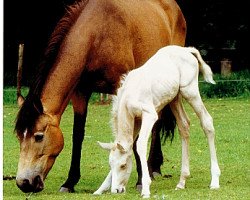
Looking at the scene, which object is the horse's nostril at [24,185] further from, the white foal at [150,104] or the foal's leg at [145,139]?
the foal's leg at [145,139]

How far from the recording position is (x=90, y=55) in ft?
29.8

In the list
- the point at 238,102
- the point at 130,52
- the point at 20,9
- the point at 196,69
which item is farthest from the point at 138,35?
the point at 20,9

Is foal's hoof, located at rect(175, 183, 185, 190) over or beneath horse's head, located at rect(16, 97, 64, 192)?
beneath

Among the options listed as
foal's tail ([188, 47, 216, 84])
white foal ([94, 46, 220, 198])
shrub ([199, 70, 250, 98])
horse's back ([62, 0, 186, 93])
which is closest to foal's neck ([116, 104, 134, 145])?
white foal ([94, 46, 220, 198])

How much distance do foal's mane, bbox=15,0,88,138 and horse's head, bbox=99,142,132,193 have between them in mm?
892

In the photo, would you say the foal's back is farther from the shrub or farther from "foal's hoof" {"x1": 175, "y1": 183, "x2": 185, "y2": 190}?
the shrub

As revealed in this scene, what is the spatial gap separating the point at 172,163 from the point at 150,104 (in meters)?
3.18

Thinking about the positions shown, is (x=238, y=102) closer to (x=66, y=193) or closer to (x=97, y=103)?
(x=97, y=103)

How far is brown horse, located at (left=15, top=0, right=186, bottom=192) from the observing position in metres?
8.27

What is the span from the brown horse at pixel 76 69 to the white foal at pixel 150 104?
0.62 meters

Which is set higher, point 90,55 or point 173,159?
point 90,55

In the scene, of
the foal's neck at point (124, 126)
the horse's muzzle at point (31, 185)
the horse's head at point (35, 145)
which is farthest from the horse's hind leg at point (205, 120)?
the horse's muzzle at point (31, 185)

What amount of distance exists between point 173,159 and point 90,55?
10.1 ft

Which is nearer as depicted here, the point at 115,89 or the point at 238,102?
the point at 115,89
